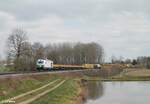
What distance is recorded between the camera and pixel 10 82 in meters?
40.6

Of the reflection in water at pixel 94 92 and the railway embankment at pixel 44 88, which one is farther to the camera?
the reflection in water at pixel 94 92

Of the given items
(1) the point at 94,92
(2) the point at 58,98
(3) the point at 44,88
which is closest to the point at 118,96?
(1) the point at 94,92

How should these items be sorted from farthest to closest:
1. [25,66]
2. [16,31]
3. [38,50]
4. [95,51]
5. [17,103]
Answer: [95,51] < [38,50] < [16,31] < [25,66] < [17,103]

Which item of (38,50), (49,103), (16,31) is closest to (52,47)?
(38,50)

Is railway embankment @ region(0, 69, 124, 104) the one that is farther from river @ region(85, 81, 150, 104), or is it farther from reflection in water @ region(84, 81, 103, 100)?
river @ region(85, 81, 150, 104)

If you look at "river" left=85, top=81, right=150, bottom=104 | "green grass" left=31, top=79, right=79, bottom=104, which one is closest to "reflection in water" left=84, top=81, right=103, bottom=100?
"river" left=85, top=81, right=150, bottom=104

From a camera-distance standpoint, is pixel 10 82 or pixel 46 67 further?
pixel 46 67

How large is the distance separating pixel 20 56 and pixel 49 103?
73.4 meters

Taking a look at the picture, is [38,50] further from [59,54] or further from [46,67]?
[59,54]

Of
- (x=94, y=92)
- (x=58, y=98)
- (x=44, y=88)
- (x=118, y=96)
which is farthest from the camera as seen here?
(x=94, y=92)

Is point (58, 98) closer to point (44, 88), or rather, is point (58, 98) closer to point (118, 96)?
point (44, 88)

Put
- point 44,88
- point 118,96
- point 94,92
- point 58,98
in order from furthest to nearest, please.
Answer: point 94,92, point 118,96, point 44,88, point 58,98

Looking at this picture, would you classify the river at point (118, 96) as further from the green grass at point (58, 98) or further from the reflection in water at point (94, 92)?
the green grass at point (58, 98)

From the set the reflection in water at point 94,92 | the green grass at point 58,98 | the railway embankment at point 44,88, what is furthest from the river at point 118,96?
the green grass at point 58,98
